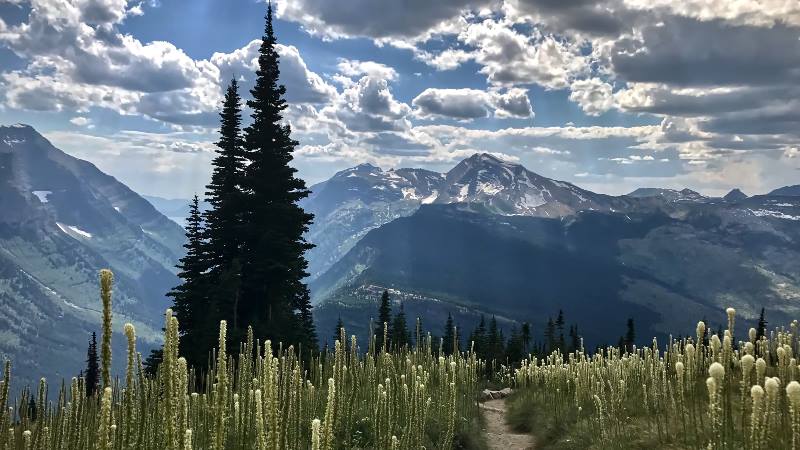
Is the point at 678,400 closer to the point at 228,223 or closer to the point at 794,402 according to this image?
the point at 794,402

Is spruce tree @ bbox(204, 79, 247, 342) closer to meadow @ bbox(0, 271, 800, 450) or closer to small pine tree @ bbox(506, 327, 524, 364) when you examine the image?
meadow @ bbox(0, 271, 800, 450)

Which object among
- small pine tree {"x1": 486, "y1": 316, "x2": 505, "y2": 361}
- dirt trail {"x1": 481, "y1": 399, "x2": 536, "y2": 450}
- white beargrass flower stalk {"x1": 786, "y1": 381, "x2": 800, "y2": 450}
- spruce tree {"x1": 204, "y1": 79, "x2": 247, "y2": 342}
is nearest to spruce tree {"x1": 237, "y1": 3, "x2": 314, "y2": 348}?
spruce tree {"x1": 204, "y1": 79, "x2": 247, "y2": 342}

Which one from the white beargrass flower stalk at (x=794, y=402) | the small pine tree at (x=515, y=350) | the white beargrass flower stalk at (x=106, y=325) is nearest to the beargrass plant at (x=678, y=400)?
the white beargrass flower stalk at (x=794, y=402)

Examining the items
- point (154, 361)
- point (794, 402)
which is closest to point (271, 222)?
point (154, 361)

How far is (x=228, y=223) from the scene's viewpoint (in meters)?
37.0

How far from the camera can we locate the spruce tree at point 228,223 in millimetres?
33438

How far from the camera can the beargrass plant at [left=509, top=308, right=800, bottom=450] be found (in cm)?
593

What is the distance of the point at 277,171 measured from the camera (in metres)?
38.2

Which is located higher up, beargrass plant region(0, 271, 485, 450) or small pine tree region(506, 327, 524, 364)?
beargrass plant region(0, 271, 485, 450)

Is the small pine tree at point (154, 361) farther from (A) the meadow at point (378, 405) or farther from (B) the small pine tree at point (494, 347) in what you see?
(B) the small pine tree at point (494, 347)

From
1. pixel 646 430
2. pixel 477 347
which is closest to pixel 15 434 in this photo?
pixel 646 430

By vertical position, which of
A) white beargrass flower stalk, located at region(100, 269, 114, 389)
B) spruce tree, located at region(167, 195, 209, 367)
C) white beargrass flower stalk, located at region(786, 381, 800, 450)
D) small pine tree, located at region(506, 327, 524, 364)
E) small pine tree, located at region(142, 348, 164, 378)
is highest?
white beargrass flower stalk, located at region(100, 269, 114, 389)

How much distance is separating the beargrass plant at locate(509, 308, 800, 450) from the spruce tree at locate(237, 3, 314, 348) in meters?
19.6

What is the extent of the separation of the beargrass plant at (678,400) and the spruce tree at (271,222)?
19.6m
